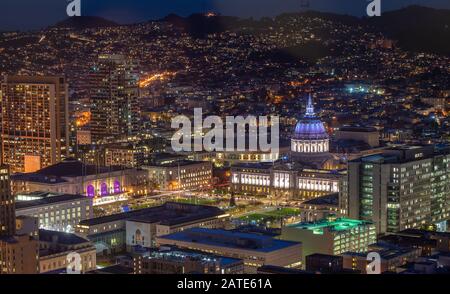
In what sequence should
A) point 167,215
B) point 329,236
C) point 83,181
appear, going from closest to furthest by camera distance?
point 329,236 → point 167,215 → point 83,181

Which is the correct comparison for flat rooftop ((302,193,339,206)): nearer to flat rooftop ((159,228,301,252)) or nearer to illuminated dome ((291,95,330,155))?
flat rooftop ((159,228,301,252))

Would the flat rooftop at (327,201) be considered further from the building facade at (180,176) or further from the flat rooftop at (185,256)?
the flat rooftop at (185,256)

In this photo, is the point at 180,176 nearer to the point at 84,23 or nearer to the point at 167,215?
the point at 167,215

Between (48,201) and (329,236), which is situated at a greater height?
(48,201)


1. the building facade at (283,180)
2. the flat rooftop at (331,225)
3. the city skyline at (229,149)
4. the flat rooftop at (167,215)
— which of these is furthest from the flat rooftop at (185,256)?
the building facade at (283,180)

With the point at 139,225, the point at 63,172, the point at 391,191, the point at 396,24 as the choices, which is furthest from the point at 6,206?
the point at 396,24

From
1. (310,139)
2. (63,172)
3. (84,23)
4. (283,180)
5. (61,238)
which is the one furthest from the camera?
(84,23)

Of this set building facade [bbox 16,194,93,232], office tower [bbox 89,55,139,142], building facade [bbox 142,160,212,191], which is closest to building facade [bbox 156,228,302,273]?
building facade [bbox 16,194,93,232]
